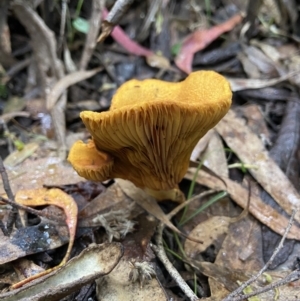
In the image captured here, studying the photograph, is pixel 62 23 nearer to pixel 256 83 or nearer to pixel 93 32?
pixel 93 32

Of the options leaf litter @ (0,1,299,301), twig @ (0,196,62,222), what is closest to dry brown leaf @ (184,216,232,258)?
leaf litter @ (0,1,299,301)

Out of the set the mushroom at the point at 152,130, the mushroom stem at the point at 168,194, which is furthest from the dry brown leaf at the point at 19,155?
the mushroom stem at the point at 168,194

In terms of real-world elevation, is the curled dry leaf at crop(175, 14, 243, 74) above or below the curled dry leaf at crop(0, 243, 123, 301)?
above

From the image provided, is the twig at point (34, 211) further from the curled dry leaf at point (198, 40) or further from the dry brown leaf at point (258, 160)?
the curled dry leaf at point (198, 40)

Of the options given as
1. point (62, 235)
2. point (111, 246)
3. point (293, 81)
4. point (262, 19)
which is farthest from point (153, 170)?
point (262, 19)

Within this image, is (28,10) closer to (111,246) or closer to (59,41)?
(59,41)

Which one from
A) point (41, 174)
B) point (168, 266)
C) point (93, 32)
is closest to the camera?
point (168, 266)

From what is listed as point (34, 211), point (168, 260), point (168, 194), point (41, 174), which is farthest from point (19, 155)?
point (168, 260)

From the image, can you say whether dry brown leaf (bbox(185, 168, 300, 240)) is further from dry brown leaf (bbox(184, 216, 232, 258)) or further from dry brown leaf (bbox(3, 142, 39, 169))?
dry brown leaf (bbox(3, 142, 39, 169))
